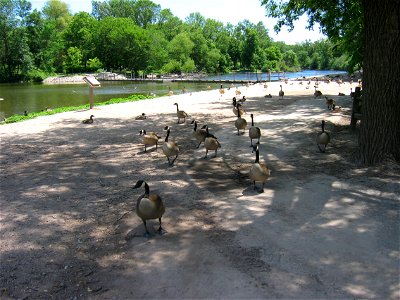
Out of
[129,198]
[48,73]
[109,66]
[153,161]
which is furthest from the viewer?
[109,66]

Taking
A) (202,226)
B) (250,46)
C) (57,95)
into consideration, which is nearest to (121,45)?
(250,46)

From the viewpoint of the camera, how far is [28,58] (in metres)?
80.6

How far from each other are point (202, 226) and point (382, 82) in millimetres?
5665

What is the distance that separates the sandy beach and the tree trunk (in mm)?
528

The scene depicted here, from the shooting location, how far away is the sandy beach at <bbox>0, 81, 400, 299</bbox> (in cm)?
440

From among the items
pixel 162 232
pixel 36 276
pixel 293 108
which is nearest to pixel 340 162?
pixel 162 232

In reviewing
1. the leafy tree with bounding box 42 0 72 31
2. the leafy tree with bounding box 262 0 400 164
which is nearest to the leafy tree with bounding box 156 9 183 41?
the leafy tree with bounding box 42 0 72 31

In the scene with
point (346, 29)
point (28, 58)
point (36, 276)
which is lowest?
point (36, 276)

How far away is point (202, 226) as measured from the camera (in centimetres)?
593

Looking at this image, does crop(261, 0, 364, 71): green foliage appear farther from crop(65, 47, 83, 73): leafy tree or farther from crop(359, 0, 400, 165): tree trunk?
crop(65, 47, 83, 73): leafy tree

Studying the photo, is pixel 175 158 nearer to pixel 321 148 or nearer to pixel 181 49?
pixel 321 148

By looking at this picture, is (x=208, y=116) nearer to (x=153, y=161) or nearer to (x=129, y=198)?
(x=153, y=161)

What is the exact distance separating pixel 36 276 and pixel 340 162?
24.2 feet

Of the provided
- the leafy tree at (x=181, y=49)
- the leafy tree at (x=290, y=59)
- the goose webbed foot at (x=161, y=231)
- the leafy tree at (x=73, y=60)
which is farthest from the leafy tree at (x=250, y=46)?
the goose webbed foot at (x=161, y=231)
